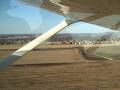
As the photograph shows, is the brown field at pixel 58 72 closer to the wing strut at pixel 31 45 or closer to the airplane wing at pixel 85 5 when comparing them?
the wing strut at pixel 31 45

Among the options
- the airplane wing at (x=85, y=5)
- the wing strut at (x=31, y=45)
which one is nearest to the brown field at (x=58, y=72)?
the wing strut at (x=31, y=45)

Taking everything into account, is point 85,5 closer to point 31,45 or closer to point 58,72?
point 31,45

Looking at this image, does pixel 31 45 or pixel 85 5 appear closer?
pixel 85 5

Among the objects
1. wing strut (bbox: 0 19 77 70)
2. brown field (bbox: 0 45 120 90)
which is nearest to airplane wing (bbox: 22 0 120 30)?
wing strut (bbox: 0 19 77 70)

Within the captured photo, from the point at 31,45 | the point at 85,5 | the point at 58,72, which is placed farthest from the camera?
the point at 58,72

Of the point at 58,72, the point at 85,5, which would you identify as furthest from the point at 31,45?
the point at 58,72

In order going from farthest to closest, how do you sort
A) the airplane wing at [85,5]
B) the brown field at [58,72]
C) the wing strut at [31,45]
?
1. the brown field at [58,72]
2. the wing strut at [31,45]
3. the airplane wing at [85,5]

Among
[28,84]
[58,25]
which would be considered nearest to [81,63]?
[28,84]

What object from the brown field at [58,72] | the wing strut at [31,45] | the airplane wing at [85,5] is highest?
the airplane wing at [85,5]
